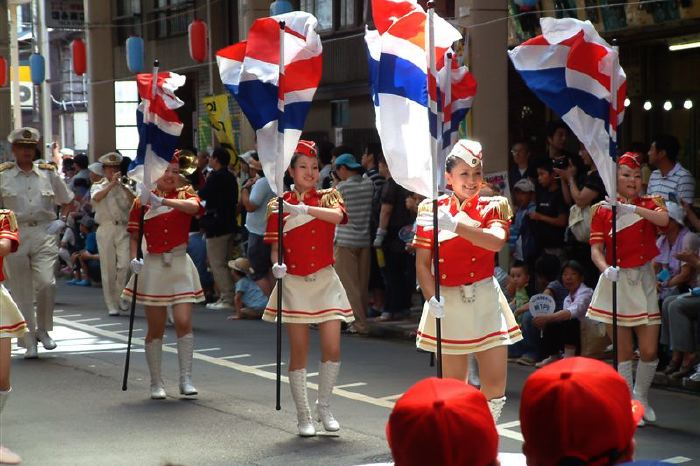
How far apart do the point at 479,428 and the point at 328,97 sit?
18.1 metres

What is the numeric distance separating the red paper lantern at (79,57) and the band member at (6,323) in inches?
855

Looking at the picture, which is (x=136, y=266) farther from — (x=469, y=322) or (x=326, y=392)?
(x=469, y=322)

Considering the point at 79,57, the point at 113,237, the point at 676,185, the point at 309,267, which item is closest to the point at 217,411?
the point at 309,267

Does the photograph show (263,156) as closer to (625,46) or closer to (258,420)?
(258,420)

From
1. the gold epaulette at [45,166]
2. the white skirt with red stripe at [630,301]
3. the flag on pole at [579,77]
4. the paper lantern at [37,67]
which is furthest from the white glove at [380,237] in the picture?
the paper lantern at [37,67]

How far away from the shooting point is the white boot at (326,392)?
8219mm

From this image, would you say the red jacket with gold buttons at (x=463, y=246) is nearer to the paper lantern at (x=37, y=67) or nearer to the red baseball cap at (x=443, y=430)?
the red baseball cap at (x=443, y=430)

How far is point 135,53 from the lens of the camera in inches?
957

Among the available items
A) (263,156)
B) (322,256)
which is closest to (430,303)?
(322,256)

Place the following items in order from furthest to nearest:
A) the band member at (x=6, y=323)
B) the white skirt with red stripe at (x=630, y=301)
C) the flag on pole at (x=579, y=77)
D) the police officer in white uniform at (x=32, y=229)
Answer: the police officer in white uniform at (x=32, y=229) < the white skirt with red stripe at (x=630, y=301) < the flag on pole at (x=579, y=77) < the band member at (x=6, y=323)

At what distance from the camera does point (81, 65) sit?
95.1ft

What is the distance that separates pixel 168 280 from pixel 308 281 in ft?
5.93

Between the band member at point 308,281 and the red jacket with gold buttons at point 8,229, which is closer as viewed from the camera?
the red jacket with gold buttons at point 8,229

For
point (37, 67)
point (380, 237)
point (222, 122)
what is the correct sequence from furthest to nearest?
point (37, 67) < point (222, 122) < point (380, 237)
